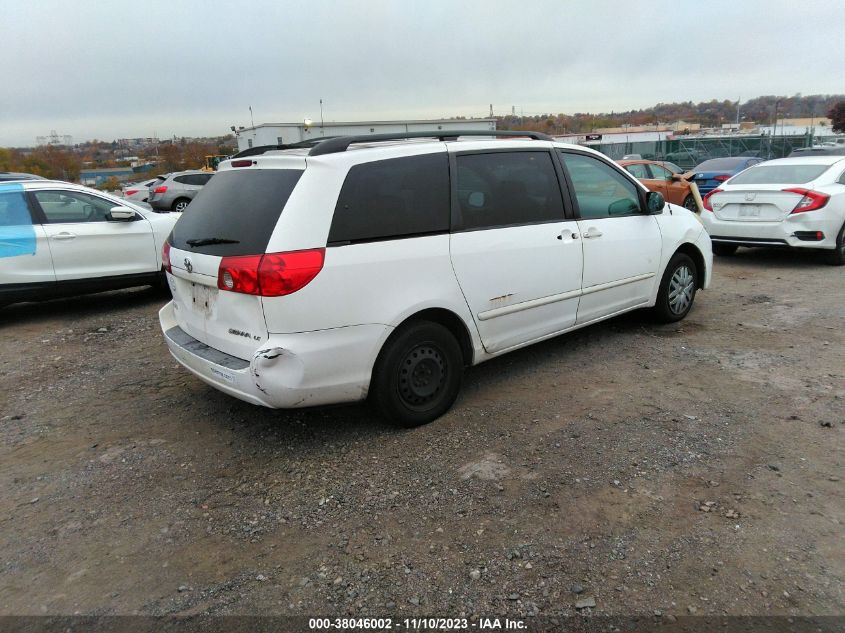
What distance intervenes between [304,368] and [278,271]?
0.55 m

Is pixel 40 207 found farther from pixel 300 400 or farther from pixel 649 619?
pixel 649 619

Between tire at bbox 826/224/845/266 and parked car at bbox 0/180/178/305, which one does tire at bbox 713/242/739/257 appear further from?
parked car at bbox 0/180/178/305

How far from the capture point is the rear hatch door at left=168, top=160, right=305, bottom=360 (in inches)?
133

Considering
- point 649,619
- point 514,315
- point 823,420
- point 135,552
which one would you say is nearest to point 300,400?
point 135,552

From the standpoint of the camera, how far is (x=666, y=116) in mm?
86125

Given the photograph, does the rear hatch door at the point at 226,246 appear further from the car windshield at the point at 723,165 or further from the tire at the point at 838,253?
the car windshield at the point at 723,165

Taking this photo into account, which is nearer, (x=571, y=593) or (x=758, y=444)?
(x=571, y=593)

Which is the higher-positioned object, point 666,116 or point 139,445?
point 666,116

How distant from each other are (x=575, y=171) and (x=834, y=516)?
3.01 meters

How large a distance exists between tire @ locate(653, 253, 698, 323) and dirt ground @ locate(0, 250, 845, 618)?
0.60m

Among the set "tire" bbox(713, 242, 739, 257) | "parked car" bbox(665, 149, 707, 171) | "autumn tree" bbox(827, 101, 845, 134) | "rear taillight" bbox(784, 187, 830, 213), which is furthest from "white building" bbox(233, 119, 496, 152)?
"autumn tree" bbox(827, 101, 845, 134)

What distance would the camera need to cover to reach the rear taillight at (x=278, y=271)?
323 cm

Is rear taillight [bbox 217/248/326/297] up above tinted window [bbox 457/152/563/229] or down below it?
below

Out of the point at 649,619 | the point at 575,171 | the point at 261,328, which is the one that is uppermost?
the point at 575,171
